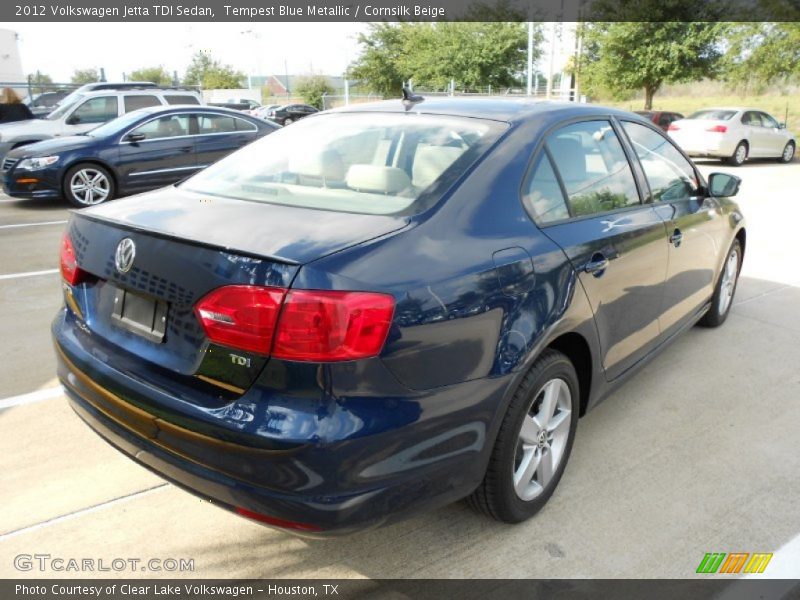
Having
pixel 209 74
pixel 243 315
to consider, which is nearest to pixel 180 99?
pixel 243 315

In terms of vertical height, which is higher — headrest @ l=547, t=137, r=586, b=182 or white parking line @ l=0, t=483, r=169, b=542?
Answer: headrest @ l=547, t=137, r=586, b=182

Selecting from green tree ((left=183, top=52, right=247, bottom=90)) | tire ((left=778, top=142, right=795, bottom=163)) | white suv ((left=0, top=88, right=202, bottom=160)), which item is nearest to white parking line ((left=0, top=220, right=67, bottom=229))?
white suv ((left=0, top=88, right=202, bottom=160))

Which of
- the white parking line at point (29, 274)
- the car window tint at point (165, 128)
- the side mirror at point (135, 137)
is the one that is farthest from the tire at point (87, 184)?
the white parking line at point (29, 274)

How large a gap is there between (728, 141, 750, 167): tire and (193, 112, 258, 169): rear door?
13.6 metres

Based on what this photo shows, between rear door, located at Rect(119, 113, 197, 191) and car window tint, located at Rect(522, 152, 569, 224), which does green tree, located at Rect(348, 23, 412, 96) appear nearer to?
rear door, located at Rect(119, 113, 197, 191)

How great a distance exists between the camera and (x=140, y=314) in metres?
2.24

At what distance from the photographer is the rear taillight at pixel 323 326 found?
1.86 metres

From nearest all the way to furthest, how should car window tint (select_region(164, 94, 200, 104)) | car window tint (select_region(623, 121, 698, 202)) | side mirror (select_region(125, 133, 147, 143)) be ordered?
car window tint (select_region(623, 121, 698, 202))
side mirror (select_region(125, 133, 147, 143))
car window tint (select_region(164, 94, 200, 104))

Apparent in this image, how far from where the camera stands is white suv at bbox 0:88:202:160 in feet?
37.2

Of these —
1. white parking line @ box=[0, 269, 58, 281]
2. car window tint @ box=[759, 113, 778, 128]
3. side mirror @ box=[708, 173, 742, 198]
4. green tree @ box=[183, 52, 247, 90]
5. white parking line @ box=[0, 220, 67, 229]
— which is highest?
green tree @ box=[183, 52, 247, 90]

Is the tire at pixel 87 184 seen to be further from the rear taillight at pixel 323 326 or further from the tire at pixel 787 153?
the tire at pixel 787 153

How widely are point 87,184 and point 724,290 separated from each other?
876cm

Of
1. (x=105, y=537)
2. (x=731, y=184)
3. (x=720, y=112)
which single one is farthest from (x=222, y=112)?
(x=720, y=112)

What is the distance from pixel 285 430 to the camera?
187cm
